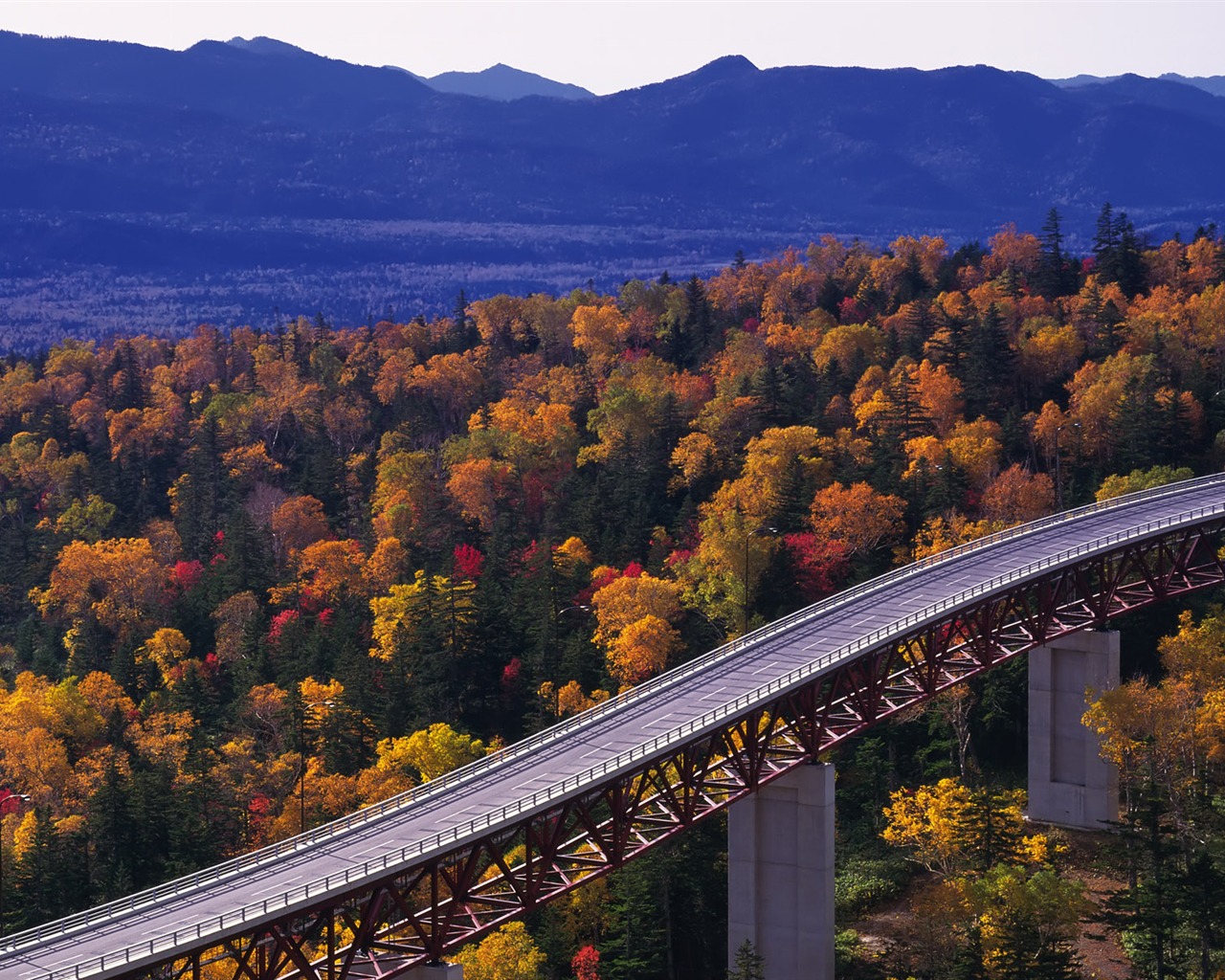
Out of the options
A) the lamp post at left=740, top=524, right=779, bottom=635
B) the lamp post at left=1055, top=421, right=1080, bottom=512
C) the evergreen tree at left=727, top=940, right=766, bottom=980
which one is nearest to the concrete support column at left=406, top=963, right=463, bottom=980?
the evergreen tree at left=727, top=940, right=766, bottom=980

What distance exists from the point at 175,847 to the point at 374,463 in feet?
261

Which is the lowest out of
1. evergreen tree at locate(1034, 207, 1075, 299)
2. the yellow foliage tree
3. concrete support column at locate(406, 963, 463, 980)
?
the yellow foliage tree

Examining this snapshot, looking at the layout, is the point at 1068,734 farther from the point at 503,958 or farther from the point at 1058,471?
the point at 1058,471

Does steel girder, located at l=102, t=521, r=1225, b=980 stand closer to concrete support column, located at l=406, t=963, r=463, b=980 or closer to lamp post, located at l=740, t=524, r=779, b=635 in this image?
concrete support column, located at l=406, t=963, r=463, b=980

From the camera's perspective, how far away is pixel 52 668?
479 feet

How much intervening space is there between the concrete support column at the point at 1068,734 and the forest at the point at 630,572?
1.80 m

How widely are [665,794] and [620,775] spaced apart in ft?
11.9

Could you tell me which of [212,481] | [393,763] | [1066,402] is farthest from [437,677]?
[212,481]

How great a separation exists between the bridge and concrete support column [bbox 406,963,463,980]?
15.4 inches

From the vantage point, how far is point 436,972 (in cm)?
6144

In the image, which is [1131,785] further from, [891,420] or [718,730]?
[891,420]

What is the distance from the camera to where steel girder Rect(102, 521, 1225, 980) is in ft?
200

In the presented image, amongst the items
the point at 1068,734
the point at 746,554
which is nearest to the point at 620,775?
the point at 1068,734

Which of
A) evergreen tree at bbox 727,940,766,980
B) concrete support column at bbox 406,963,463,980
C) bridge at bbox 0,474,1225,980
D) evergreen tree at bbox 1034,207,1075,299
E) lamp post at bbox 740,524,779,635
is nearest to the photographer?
bridge at bbox 0,474,1225,980
